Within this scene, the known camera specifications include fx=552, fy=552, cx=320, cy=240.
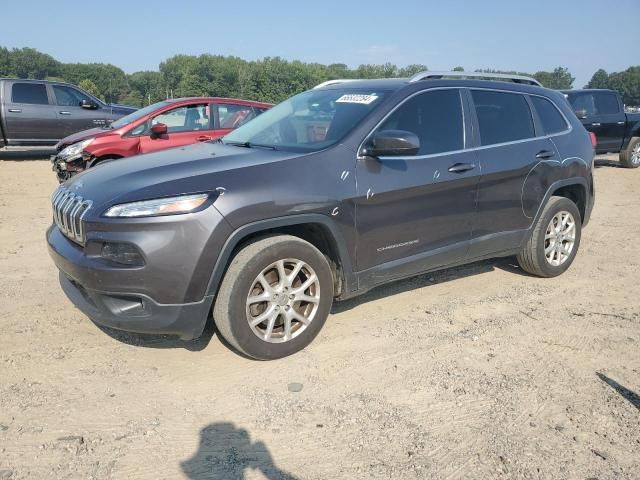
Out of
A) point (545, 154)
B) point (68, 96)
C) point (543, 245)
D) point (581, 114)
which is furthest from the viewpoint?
point (68, 96)

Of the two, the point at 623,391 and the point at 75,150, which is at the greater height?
the point at 75,150

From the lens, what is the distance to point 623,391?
3.18 metres

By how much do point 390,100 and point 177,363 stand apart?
2.29 metres

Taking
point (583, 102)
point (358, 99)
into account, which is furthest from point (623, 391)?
point (583, 102)

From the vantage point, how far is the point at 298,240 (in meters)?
3.43

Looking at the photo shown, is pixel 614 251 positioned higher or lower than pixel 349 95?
lower

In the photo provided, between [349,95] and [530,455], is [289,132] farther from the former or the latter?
[530,455]

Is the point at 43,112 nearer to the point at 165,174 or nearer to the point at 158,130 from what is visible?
the point at 158,130

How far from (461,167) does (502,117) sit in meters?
0.79

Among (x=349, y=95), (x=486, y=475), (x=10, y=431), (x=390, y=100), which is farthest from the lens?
(x=349, y=95)

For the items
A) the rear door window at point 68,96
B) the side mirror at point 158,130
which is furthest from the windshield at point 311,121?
the rear door window at point 68,96

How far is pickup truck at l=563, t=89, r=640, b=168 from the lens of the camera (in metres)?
13.1

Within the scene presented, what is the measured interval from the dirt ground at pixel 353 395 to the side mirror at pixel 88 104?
962 centimetres

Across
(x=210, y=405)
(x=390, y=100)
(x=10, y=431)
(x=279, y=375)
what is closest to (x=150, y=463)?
(x=210, y=405)
